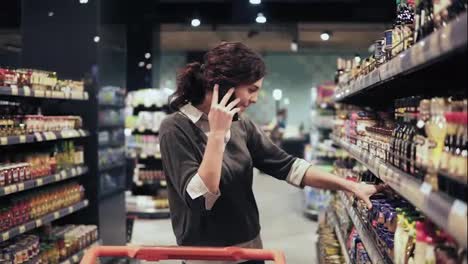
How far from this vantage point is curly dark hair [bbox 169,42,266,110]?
2.41 meters

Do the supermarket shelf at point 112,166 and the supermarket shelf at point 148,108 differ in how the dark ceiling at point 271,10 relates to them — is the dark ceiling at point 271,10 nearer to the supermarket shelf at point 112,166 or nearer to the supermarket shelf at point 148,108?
the supermarket shelf at point 148,108

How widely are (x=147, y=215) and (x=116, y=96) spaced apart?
322cm

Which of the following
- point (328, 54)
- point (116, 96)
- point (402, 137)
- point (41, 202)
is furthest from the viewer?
point (328, 54)

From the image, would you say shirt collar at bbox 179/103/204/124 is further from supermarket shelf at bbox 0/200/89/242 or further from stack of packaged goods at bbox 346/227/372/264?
supermarket shelf at bbox 0/200/89/242

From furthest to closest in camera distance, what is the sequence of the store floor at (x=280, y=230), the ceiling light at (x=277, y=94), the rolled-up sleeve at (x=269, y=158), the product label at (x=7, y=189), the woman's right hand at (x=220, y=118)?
1. the ceiling light at (x=277, y=94)
2. the store floor at (x=280, y=230)
3. the product label at (x=7, y=189)
4. the rolled-up sleeve at (x=269, y=158)
5. the woman's right hand at (x=220, y=118)

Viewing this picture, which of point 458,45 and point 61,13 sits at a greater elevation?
point 61,13

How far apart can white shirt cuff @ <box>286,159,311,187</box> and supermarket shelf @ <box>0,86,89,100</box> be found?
7.38 ft

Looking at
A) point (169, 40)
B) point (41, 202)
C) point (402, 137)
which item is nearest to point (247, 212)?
point (402, 137)

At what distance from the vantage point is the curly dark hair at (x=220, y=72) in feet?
7.92

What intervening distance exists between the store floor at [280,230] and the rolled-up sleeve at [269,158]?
383 cm

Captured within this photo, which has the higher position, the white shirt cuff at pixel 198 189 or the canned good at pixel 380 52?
the canned good at pixel 380 52

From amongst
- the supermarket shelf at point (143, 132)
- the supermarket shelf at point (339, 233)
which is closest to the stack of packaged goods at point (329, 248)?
the supermarket shelf at point (339, 233)

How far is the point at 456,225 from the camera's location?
1351 mm

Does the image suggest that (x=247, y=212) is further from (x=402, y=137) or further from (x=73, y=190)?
(x=73, y=190)
